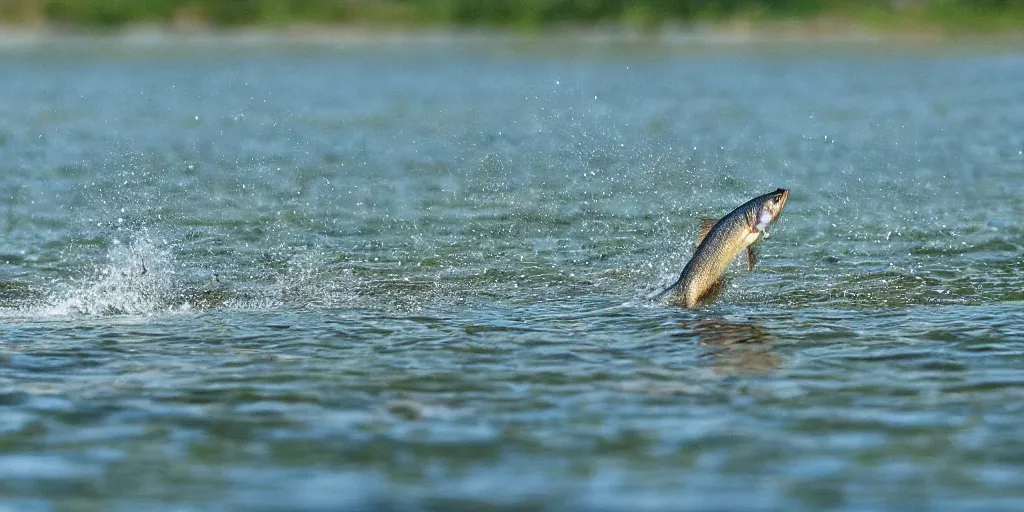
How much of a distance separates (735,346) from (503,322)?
6.72 feet

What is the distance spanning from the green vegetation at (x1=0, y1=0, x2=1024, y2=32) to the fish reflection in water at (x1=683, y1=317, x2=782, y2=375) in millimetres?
64135

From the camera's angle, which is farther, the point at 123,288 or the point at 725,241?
the point at 123,288

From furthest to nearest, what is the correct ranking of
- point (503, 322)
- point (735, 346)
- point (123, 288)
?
1. point (123, 288)
2. point (503, 322)
3. point (735, 346)

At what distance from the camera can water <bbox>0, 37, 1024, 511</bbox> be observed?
8.18m

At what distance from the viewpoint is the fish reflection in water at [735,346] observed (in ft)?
34.5

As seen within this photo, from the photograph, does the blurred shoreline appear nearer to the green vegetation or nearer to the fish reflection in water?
the green vegetation

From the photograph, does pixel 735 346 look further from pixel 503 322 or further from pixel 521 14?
pixel 521 14

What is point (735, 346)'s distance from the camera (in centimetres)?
1127

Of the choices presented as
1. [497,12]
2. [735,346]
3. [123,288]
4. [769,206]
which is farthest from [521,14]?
[735,346]

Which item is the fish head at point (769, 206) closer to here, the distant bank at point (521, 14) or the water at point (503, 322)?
the water at point (503, 322)

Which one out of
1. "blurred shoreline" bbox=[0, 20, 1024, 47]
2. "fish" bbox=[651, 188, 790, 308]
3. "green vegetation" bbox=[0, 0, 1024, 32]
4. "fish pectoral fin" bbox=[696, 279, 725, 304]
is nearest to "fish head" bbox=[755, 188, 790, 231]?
"fish" bbox=[651, 188, 790, 308]

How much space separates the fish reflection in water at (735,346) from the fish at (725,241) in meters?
0.37

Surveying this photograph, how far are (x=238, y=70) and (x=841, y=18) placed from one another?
3335cm

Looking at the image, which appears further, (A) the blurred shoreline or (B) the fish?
(A) the blurred shoreline
